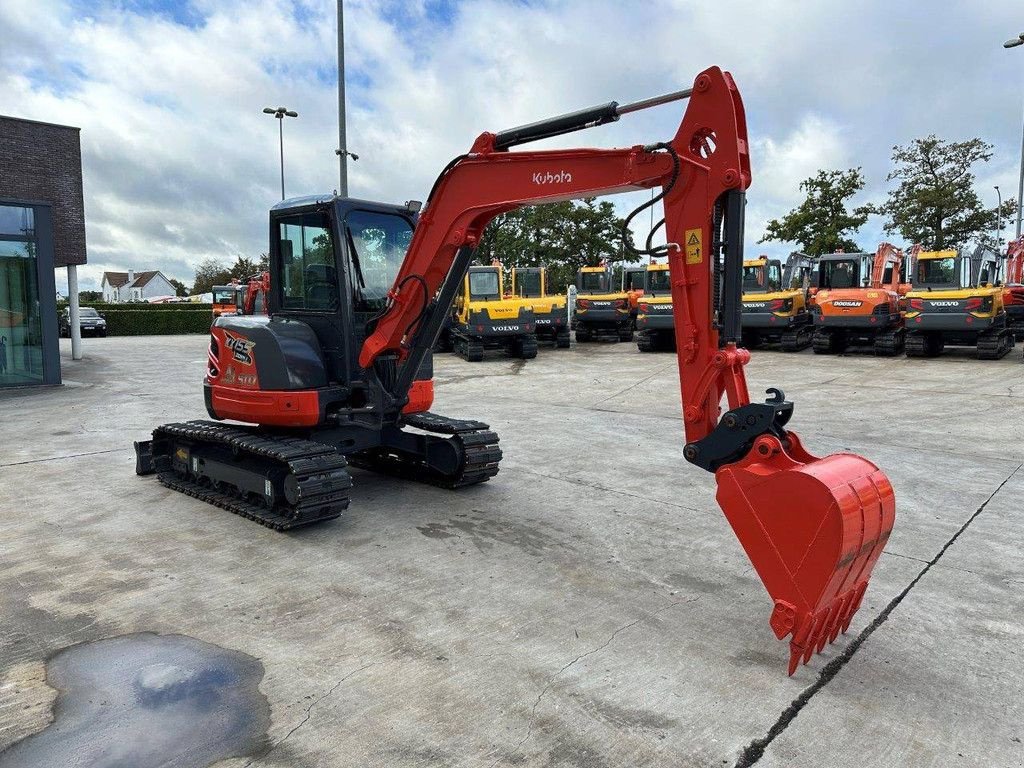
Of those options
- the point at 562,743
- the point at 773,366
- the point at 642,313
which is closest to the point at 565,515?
the point at 562,743

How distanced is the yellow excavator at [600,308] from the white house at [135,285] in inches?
4339

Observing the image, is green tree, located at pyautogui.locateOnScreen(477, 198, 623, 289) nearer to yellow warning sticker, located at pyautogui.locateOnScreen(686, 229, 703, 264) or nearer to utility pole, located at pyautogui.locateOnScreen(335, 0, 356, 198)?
utility pole, located at pyautogui.locateOnScreen(335, 0, 356, 198)

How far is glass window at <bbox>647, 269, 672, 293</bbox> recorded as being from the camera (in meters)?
23.4

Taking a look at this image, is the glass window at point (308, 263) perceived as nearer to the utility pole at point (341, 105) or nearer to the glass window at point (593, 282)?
the utility pole at point (341, 105)

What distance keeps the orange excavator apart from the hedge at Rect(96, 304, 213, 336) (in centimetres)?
3048

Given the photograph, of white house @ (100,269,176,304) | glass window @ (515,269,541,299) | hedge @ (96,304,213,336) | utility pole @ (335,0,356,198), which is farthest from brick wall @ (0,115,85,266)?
white house @ (100,269,176,304)

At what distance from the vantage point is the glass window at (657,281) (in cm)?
2339

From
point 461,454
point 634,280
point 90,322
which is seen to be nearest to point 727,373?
point 461,454

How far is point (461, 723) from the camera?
3258mm

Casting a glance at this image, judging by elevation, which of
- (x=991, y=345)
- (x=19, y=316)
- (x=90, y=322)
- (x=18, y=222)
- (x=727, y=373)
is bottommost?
(x=991, y=345)

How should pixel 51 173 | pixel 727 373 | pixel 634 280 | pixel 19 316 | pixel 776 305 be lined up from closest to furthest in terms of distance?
1. pixel 727 373
2. pixel 19 316
3. pixel 51 173
4. pixel 776 305
5. pixel 634 280

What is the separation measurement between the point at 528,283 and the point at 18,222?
44.7 ft

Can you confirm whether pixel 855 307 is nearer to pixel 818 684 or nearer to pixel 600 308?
pixel 600 308

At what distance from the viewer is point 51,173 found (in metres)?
19.6
